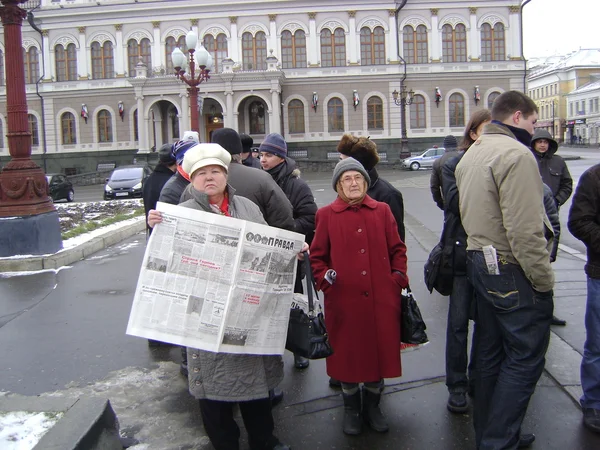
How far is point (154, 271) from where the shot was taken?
314 centimetres

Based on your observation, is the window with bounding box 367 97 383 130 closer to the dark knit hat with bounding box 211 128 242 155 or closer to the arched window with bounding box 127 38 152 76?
the arched window with bounding box 127 38 152 76

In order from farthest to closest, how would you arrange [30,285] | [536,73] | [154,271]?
1. [536,73]
2. [30,285]
3. [154,271]

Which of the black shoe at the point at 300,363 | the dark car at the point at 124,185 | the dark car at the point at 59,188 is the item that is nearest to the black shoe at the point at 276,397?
the black shoe at the point at 300,363

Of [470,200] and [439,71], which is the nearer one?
[470,200]

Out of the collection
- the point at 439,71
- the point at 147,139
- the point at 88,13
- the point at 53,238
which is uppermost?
the point at 88,13

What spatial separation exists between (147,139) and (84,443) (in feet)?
136

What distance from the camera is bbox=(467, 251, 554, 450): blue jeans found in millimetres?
3277

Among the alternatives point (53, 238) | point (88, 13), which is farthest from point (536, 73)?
point (53, 238)

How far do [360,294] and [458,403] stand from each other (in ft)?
3.67

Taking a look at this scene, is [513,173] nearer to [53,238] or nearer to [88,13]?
[53,238]

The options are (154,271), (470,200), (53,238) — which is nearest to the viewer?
(154,271)

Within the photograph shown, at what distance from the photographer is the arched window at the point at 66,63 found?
45750 millimetres

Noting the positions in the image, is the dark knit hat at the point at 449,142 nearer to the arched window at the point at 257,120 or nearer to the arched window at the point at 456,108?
the arched window at the point at 257,120

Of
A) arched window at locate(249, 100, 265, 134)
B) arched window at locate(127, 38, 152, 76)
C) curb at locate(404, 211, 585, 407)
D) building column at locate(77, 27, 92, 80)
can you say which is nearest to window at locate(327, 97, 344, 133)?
arched window at locate(249, 100, 265, 134)
